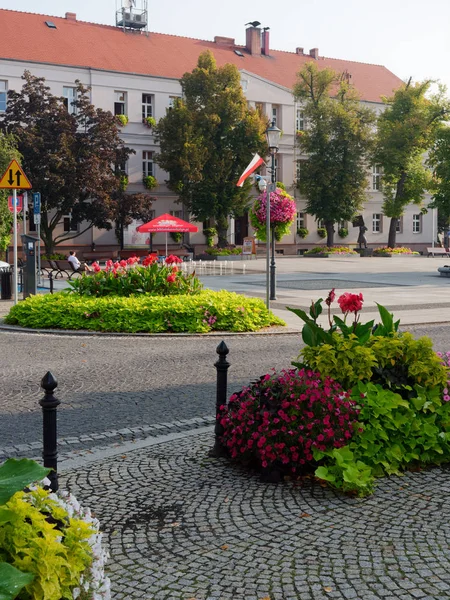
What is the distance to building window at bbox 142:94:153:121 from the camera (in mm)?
55031

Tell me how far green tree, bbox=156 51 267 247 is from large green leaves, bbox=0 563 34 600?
165 feet

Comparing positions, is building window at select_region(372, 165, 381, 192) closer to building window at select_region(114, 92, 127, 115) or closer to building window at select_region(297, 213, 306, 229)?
building window at select_region(297, 213, 306, 229)

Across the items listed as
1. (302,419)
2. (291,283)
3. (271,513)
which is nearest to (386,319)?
(302,419)

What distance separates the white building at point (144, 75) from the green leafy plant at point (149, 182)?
62 cm

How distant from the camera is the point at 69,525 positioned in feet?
9.01

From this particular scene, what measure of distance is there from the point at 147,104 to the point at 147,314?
4358 cm

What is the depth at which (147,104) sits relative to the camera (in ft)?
181

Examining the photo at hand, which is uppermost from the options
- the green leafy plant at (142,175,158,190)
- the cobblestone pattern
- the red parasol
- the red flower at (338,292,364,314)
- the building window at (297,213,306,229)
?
the green leafy plant at (142,175,158,190)

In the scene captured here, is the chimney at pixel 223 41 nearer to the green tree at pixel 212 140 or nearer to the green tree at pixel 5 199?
the green tree at pixel 212 140

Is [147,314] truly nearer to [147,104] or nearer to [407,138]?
[147,104]

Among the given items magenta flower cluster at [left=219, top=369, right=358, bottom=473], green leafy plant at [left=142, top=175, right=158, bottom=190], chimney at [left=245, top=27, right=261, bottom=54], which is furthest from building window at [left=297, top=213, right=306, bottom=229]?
magenta flower cluster at [left=219, top=369, right=358, bottom=473]

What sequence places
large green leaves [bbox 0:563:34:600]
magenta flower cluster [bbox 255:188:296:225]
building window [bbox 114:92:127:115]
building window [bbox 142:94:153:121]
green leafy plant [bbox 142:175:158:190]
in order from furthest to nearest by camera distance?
building window [bbox 142:94:153:121] < green leafy plant [bbox 142:175:158:190] < building window [bbox 114:92:127:115] < magenta flower cluster [bbox 255:188:296:225] < large green leaves [bbox 0:563:34:600]

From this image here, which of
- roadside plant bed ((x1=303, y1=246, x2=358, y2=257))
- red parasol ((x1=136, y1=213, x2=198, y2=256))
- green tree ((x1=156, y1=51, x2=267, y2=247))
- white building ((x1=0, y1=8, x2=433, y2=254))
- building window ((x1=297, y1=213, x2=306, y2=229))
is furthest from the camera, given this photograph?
building window ((x1=297, y1=213, x2=306, y2=229))

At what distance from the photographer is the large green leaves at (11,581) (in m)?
2.07
